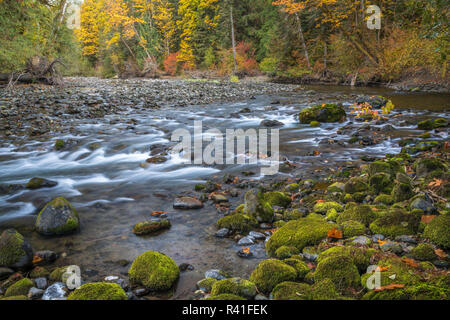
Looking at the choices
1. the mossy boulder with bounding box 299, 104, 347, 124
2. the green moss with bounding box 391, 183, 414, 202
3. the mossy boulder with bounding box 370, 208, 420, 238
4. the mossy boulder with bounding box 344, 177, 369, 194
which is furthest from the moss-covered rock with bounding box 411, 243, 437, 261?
the mossy boulder with bounding box 299, 104, 347, 124

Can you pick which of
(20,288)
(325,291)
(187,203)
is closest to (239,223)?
(187,203)

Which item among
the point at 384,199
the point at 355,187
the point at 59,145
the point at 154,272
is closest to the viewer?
the point at 154,272

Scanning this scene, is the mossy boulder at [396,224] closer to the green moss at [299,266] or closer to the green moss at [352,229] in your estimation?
the green moss at [352,229]

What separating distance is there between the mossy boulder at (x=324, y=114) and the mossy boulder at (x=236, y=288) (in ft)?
27.4

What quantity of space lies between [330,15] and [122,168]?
21.8 metres

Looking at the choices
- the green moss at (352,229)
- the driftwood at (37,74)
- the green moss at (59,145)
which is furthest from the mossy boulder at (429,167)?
the driftwood at (37,74)

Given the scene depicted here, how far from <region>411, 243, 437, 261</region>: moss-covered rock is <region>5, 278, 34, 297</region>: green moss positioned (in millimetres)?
3025

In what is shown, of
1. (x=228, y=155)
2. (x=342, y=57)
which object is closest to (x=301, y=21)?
(x=342, y=57)

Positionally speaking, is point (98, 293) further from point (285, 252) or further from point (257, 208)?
point (257, 208)

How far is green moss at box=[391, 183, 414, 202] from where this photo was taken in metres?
3.39

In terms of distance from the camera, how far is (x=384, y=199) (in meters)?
3.51

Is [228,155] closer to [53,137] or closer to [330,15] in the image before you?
[53,137]

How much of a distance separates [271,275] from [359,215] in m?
1.35

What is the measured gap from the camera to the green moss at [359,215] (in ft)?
10.00
